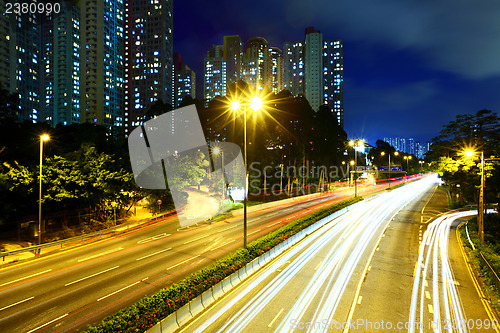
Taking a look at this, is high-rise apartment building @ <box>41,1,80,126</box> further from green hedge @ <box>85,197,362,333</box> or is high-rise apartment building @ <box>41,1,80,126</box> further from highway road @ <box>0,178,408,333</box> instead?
green hedge @ <box>85,197,362,333</box>

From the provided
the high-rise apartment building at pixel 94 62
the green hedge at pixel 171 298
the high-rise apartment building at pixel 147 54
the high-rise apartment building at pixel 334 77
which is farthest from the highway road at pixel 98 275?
the high-rise apartment building at pixel 334 77

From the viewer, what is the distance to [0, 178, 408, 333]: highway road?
11.4 metres

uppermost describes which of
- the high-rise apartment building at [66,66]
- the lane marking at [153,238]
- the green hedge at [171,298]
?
the high-rise apartment building at [66,66]

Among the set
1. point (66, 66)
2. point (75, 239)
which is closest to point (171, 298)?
point (75, 239)

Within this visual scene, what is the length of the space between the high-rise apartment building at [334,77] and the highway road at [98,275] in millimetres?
185157

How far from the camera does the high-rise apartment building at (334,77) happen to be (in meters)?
195

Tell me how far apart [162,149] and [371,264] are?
30.8m

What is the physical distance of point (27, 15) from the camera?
141 m

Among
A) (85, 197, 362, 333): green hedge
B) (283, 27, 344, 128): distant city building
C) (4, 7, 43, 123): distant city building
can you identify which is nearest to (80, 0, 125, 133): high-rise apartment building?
(4, 7, 43, 123): distant city building

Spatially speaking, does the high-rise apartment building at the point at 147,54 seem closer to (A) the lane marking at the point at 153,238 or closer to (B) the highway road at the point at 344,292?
(A) the lane marking at the point at 153,238

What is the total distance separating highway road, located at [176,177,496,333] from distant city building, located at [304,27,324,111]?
173 metres

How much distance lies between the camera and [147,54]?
455ft

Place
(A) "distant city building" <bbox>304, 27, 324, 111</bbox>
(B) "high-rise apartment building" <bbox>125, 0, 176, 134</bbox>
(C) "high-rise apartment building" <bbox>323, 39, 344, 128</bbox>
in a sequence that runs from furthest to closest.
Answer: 1. (C) "high-rise apartment building" <bbox>323, 39, 344, 128</bbox>
2. (A) "distant city building" <bbox>304, 27, 324, 111</bbox>
3. (B) "high-rise apartment building" <bbox>125, 0, 176, 134</bbox>

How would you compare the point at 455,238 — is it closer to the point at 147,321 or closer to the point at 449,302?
the point at 449,302
